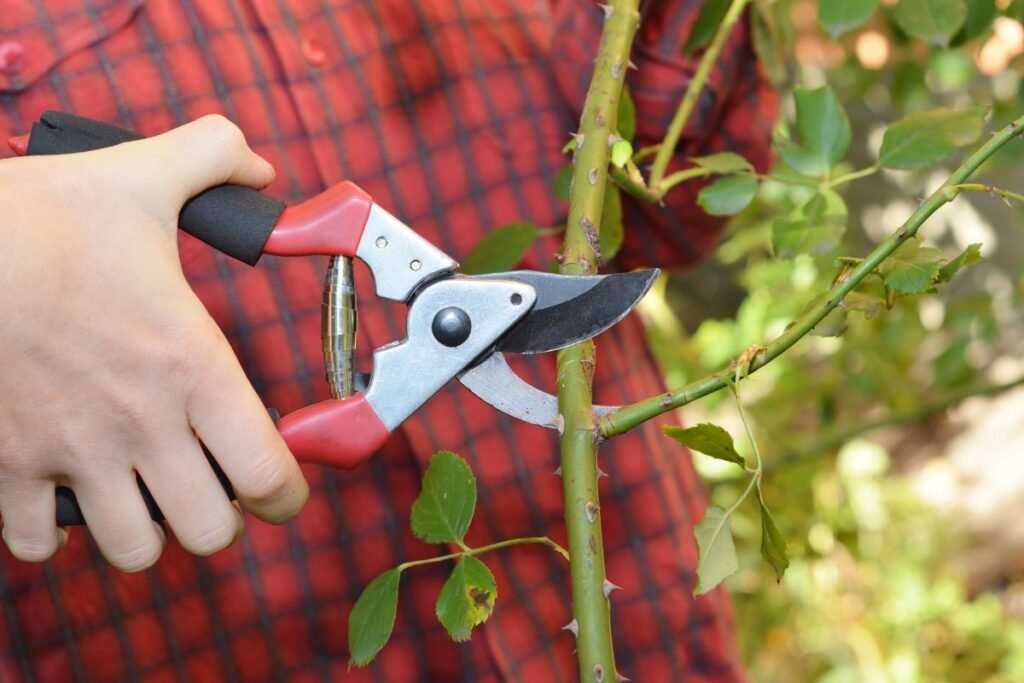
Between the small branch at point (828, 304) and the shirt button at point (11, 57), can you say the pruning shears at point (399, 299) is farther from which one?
the shirt button at point (11, 57)

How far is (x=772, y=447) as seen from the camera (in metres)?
1.46

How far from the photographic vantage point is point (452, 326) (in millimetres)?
565

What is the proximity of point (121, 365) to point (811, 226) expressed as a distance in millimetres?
408

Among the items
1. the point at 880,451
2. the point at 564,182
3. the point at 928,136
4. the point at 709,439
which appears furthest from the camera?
the point at 880,451

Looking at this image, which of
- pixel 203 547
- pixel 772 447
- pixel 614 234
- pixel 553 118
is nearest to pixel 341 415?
pixel 203 547

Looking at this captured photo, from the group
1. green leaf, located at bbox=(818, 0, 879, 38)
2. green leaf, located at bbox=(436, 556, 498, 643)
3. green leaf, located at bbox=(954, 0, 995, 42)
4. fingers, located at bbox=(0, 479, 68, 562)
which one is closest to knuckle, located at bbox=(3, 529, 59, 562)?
fingers, located at bbox=(0, 479, 68, 562)

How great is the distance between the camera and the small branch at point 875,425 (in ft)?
3.79

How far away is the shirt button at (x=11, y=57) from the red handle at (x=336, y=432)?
0.99 feet

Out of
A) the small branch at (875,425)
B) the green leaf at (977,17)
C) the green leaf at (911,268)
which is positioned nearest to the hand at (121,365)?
the green leaf at (911,268)

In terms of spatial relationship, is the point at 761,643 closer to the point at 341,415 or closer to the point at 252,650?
the point at 252,650

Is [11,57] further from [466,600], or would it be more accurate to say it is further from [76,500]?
[466,600]

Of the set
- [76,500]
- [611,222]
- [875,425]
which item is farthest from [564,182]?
[875,425]

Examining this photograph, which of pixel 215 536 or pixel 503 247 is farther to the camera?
pixel 503 247

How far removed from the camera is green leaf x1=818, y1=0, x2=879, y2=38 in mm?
628
